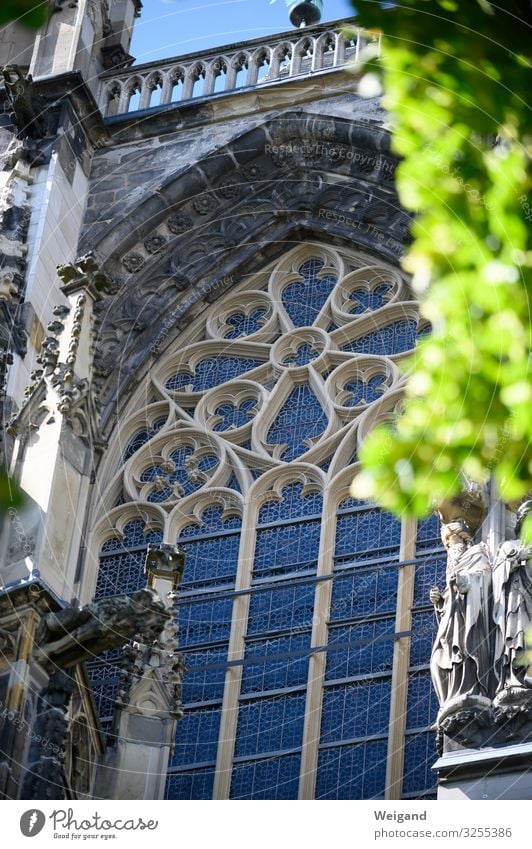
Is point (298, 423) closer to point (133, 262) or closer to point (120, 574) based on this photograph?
point (120, 574)

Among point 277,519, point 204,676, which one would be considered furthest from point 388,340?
point 204,676

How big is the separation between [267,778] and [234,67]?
7074mm

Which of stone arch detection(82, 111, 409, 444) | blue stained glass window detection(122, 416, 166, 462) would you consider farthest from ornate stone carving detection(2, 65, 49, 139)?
blue stained glass window detection(122, 416, 166, 462)

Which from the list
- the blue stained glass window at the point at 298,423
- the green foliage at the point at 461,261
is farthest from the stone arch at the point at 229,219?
the green foliage at the point at 461,261

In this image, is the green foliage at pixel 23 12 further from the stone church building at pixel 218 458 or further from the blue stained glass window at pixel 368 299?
the blue stained glass window at pixel 368 299

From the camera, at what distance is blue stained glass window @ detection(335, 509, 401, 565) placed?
14867 mm

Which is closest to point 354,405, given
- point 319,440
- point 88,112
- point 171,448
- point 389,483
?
point 319,440

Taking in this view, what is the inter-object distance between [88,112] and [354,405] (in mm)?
3896

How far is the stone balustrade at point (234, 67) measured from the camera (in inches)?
701

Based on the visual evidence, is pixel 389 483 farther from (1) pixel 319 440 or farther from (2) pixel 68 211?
(2) pixel 68 211

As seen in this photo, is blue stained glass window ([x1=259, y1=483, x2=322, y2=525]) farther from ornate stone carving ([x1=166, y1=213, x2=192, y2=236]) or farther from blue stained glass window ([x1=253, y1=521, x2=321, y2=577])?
ornate stone carving ([x1=166, y1=213, x2=192, y2=236])

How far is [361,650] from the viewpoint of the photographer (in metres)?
14.3

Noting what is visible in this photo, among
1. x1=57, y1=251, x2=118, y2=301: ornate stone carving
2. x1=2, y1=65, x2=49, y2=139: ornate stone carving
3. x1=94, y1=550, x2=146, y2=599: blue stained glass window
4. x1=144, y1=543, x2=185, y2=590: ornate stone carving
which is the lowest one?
x1=144, y1=543, x2=185, y2=590: ornate stone carving

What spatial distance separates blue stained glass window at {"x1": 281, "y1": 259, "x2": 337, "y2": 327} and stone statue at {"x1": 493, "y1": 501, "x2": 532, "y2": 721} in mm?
4824
